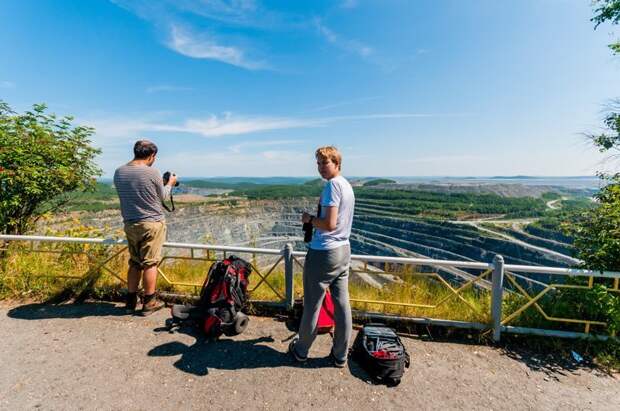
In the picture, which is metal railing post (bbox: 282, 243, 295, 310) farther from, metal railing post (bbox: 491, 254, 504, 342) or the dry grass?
Result: metal railing post (bbox: 491, 254, 504, 342)

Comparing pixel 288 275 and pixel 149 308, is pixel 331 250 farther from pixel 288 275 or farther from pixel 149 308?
pixel 149 308

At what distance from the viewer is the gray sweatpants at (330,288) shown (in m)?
2.73

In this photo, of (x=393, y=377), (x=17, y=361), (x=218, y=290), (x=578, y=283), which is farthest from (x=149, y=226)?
(x=578, y=283)

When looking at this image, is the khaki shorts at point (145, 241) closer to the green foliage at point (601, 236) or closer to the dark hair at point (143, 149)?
the dark hair at point (143, 149)

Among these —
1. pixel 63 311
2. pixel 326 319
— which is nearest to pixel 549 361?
Answer: pixel 326 319

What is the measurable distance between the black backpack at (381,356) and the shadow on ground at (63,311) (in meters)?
3.43

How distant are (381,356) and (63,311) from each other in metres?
4.55

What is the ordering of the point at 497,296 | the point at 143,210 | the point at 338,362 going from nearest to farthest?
the point at 338,362, the point at 497,296, the point at 143,210

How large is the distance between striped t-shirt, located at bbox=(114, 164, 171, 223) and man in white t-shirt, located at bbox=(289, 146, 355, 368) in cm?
222

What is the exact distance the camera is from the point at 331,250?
2699 mm

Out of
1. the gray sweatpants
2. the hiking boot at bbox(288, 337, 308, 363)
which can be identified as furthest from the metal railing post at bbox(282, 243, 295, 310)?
the gray sweatpants

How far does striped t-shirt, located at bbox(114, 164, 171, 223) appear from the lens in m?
3.55

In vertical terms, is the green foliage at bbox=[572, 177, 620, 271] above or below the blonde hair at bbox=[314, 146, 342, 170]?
below

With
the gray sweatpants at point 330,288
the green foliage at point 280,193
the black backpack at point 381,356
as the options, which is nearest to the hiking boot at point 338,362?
the gray sweatpants at point 330,288
